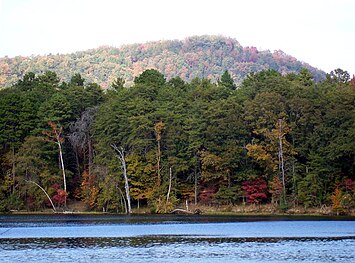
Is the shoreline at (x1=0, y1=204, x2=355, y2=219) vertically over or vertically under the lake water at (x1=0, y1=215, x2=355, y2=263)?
over

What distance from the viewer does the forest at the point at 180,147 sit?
80.1 metres

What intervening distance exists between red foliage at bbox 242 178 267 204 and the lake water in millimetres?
14649

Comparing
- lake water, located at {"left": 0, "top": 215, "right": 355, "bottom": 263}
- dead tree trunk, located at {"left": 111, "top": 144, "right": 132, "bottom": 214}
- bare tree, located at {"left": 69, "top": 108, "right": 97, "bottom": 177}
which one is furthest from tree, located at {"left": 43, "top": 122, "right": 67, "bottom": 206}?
lake water, located at {"left": 0, "top": 215, "right": 355, "bottom": 263}

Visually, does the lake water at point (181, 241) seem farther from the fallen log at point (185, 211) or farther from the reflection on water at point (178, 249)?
the fallen log at point (185, 211)

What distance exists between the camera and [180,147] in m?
88.8

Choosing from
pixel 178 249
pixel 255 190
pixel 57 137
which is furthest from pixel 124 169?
pixel 178 249

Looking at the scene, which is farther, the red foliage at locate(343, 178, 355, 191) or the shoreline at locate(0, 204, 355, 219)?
the shoreline at locate(0, 204, 355, 219)

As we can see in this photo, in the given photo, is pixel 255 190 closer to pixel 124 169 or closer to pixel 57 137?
pixel 124 169

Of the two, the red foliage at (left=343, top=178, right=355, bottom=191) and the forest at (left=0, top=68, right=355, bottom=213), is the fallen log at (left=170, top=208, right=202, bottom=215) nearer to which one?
the forest at (left=0, top=68, right=355, bottom=213)

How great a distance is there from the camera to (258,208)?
8200cm

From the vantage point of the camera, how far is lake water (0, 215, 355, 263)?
3831cm

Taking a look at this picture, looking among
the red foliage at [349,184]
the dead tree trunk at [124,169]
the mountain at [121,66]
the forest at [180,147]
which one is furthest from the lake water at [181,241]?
the mountain at [121,66]

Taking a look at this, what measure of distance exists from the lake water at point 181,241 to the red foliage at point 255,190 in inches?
577

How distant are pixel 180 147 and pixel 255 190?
36.5ft
